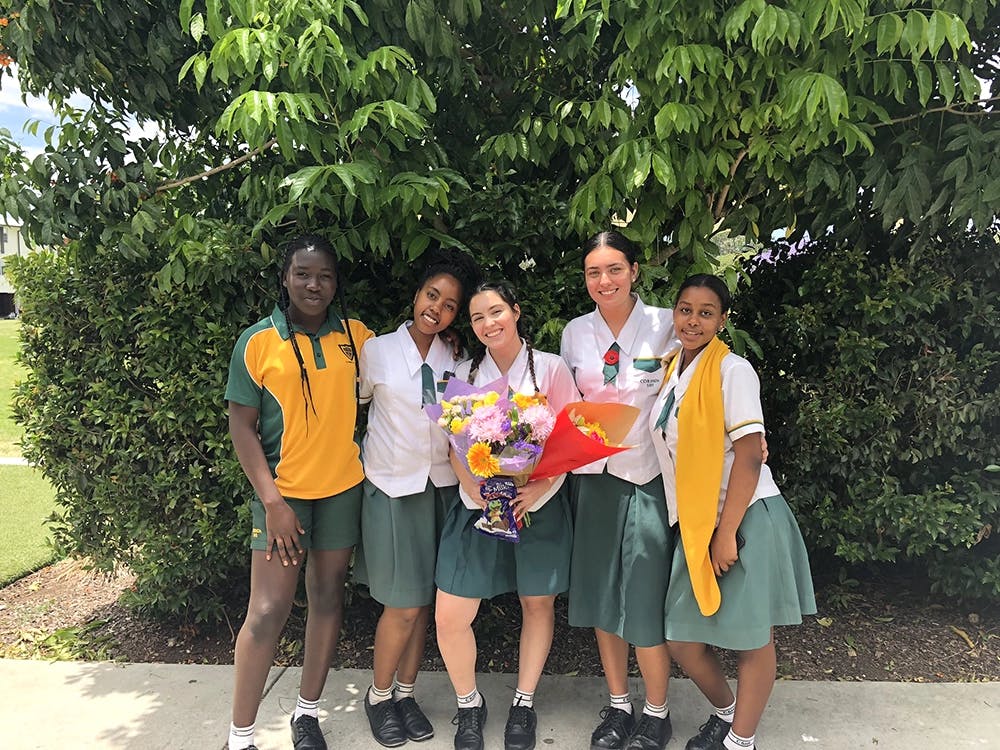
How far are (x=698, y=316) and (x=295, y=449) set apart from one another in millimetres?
1538

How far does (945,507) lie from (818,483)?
1.86 feet

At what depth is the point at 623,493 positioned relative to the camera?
285 cm

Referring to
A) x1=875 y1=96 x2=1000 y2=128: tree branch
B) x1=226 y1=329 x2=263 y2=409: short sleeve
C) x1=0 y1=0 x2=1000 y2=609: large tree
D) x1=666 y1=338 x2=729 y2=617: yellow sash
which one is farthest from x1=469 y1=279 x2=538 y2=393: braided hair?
x1=875 y1=96 x2=1000 y2=128: tree branch

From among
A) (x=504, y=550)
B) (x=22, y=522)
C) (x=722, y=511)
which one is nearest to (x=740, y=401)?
(x=722, y=511)

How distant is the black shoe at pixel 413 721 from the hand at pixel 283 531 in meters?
0.85

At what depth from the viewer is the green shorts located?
2807 millimetres

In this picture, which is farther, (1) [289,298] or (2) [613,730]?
(2) [613,730]

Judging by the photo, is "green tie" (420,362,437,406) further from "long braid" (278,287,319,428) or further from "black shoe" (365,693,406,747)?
"black shoe" (365,693,406,747)

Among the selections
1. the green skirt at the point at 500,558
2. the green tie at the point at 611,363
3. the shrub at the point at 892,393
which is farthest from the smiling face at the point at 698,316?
the shrub at the point at 892,393

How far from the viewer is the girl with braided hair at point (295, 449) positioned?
8.85ft

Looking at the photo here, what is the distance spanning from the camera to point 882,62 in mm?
2732

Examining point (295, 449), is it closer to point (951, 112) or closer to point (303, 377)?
point (303, 377)

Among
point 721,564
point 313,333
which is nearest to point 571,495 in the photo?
point 721,564

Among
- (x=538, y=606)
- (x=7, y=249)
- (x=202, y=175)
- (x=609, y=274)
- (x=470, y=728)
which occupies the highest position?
(x=7, y=249)
